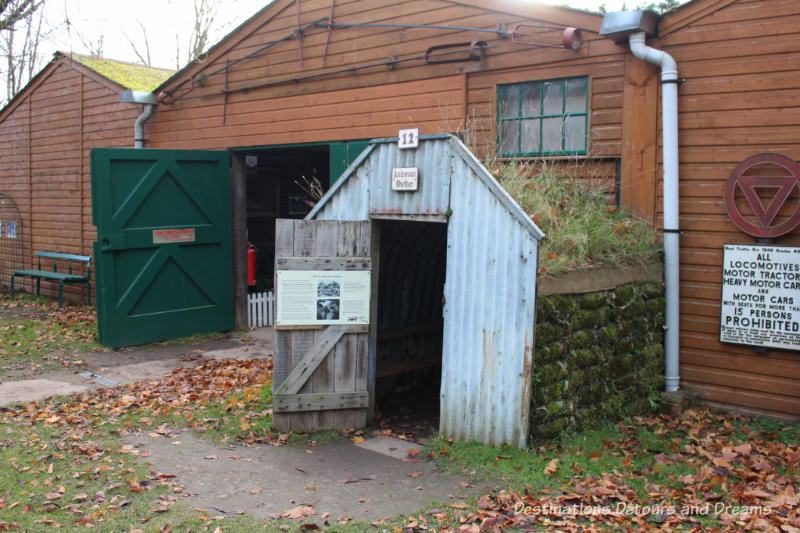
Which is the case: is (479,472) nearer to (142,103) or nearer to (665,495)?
(665,495)

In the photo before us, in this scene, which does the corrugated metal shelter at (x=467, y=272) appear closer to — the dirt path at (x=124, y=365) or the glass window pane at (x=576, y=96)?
the glass window pane at (x=576, y=96)

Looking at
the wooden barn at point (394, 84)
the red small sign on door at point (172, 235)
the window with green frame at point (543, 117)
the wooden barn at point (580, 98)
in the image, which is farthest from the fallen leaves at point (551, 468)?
the red small sign on door at point (172, 235)

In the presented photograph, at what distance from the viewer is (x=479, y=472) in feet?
19.8

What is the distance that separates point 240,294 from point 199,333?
115cm

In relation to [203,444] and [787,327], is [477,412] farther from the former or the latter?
[787,327]

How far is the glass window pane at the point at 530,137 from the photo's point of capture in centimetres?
906

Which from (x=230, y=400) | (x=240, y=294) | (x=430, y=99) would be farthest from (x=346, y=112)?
(x=230, y=400)

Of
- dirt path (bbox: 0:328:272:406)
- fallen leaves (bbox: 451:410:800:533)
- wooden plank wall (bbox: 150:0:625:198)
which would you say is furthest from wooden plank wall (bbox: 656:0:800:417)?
dirt path (bbox: 0:328:272:406)

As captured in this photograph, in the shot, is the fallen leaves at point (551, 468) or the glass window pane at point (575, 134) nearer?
the fallen leaves at point (551, 468)

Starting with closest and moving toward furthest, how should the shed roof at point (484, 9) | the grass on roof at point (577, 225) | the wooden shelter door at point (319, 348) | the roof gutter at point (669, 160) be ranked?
the grass on roof at point (577, 225), the wooden shelter door at point (319, 348), the roof gutter at point (669, 160), the shed roof at point (484, 9)

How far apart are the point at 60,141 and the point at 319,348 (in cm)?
1232

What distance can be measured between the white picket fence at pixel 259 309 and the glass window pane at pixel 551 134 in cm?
656

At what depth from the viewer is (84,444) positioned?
6.70 m

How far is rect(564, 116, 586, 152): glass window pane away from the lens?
8.73 m
